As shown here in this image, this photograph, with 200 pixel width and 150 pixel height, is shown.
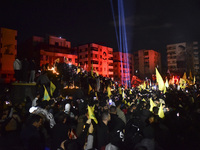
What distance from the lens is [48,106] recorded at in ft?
23.5

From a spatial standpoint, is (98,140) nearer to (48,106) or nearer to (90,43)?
(48,106)

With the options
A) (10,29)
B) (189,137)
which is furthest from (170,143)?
(10,29)

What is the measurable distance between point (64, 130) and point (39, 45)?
4328 centimetres

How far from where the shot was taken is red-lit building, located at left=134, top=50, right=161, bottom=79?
80.5 metres

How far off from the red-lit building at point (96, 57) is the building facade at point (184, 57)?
1340 inches

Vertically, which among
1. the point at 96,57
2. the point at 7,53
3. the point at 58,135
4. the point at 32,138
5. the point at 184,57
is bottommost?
the point at 58,135

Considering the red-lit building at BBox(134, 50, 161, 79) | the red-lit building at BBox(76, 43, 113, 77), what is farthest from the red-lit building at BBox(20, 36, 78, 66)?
the red-lit building at BBox(134, 50, 161, 79)

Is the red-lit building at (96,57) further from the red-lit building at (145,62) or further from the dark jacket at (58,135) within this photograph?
the dark jacket at (58,135)

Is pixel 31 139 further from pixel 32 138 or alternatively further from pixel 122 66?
pixel 122 66

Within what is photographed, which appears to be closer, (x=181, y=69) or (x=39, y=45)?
(x=39, y=45)

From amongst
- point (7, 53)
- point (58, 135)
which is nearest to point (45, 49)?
point (7, 53)

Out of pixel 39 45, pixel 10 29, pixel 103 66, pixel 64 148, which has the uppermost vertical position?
pixel 10 29

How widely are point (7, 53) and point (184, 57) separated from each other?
242ft

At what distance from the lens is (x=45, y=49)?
1757 inches
